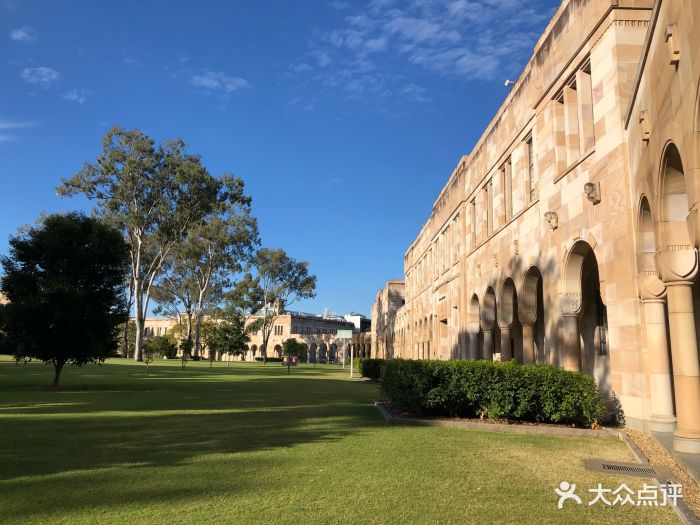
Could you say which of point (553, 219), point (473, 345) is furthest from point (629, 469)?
point (473, 345)

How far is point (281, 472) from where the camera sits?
259 inches

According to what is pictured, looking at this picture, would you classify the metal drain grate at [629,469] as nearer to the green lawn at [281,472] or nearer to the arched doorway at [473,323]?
the green lawn at [281,472]

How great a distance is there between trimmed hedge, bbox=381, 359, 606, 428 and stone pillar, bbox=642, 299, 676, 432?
1.05 meters

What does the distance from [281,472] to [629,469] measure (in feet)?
15.6

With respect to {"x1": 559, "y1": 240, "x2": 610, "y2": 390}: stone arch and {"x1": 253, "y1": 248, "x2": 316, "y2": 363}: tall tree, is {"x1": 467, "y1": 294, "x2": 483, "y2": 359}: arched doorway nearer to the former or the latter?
{"x1": 559, "y1": 240, "x2": 610, "y2": 390}: stone arch

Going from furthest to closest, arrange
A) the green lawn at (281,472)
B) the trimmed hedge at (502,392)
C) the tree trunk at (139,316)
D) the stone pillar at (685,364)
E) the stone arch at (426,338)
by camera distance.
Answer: the tree trunk at (139,316) → the stone arch at (426,338) → the trimmed hedge at (502,392) → the stone pillar at (685,364) → the green lawn at (281,472)

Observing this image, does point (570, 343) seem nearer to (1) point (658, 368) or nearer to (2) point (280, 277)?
(1) point (658, 368)

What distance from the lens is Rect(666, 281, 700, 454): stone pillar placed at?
7.73m

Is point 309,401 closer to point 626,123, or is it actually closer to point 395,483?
point 395,483

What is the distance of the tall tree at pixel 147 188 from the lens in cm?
4222

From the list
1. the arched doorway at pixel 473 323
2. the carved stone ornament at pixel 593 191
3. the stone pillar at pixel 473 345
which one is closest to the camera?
the carved stone ornament at pixel 593 191

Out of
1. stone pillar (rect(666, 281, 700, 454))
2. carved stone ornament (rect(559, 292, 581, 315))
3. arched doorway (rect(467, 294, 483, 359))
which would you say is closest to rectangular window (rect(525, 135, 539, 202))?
carved stone ornament (rect(559, 292, 581, 315))

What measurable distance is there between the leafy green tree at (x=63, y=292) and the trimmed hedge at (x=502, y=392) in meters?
13.5

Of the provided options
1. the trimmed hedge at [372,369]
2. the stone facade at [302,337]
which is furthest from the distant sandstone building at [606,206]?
the stone facade at [302,337]
